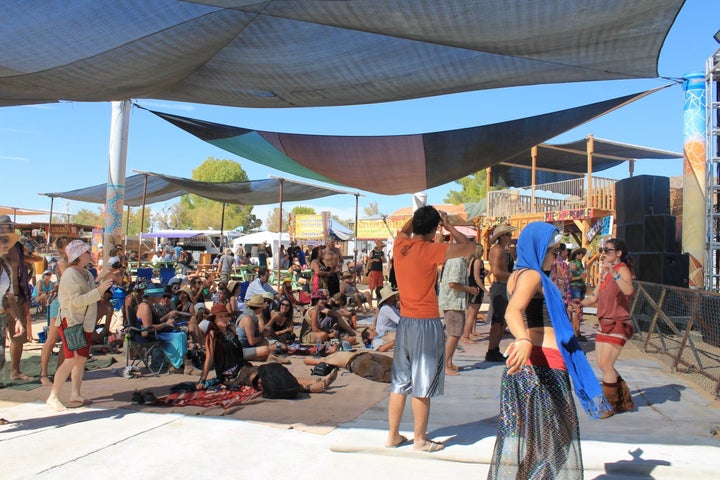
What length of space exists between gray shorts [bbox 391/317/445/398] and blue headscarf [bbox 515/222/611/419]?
100 cm

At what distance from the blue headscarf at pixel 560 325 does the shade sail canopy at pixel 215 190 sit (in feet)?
37.3

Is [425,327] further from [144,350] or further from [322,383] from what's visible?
[144,350]

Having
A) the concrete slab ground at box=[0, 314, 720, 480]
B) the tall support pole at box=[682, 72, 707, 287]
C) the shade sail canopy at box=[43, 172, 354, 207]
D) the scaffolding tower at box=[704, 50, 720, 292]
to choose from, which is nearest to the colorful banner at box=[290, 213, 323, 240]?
the shade sail canopy at box=[43, 172, 354, 207]

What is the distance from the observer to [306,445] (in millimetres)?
3941

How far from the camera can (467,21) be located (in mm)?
3502

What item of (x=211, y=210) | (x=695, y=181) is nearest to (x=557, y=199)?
(x=695, y=181)

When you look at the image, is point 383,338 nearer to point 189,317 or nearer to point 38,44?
point 189,317

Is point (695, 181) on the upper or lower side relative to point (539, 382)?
upper

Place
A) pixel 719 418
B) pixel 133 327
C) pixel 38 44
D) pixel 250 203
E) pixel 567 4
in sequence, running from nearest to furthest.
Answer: pixel 567 4, pixel 38 44, pixel 719 418, pixel 133 327, pixel 250 203

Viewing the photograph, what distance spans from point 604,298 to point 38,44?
184 inches

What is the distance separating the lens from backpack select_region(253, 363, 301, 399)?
208 inches

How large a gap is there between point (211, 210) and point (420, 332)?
6932 centimetres

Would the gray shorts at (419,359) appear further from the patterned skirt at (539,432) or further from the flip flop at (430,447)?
the patterned skirt at (539,432)

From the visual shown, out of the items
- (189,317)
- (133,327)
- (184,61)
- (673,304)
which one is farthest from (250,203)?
(184,61)
